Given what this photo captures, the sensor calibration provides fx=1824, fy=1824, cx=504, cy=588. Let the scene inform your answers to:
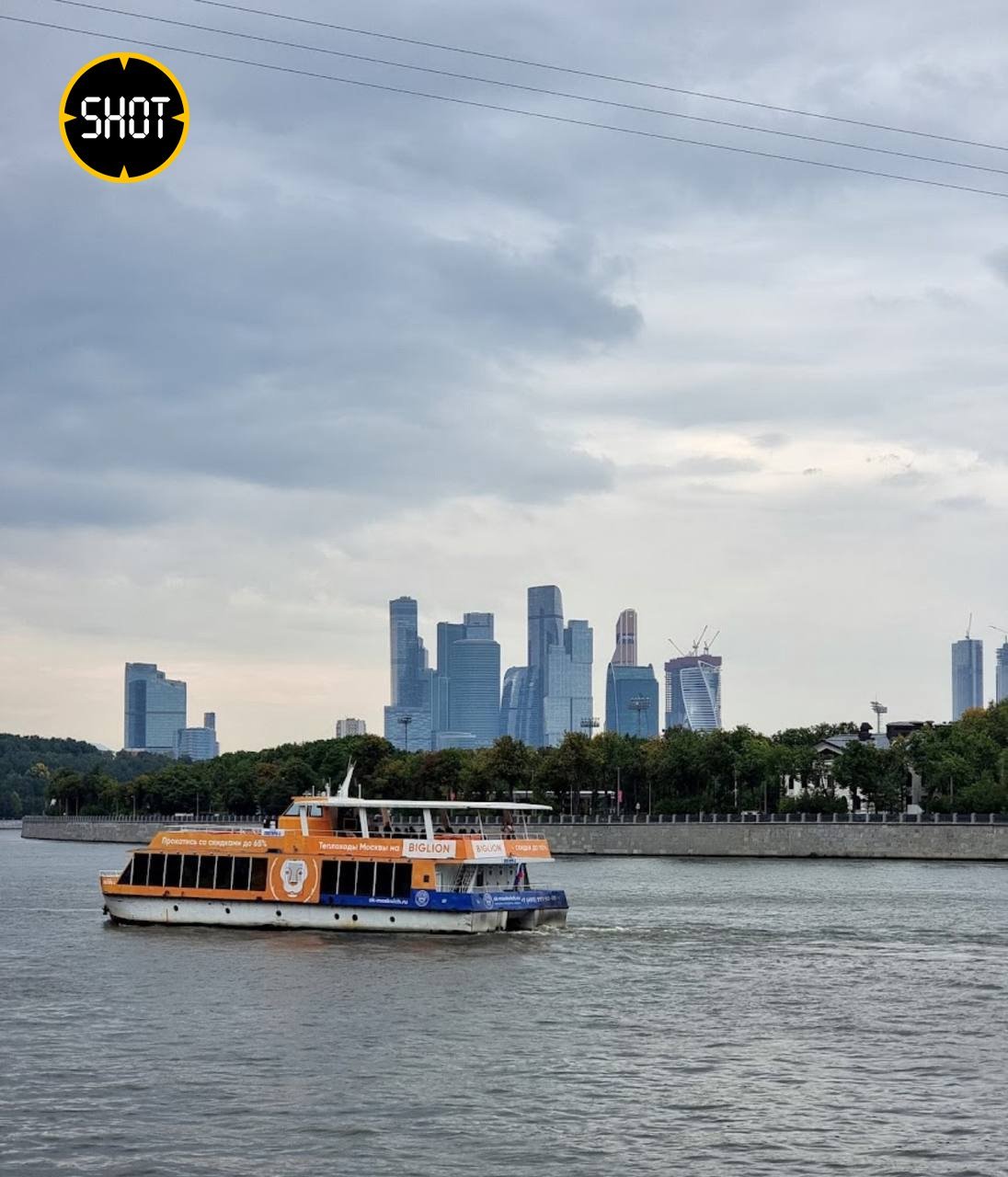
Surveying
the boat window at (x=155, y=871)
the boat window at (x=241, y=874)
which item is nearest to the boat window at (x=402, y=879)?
the boat window at (x=241, y=874)

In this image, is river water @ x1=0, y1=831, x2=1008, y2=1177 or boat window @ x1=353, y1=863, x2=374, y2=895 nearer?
river water @ x1=0, y1=831, x2=1008, y2=1177

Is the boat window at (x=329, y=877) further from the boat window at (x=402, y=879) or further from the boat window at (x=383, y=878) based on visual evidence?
the boat window at (x=402, y=879)

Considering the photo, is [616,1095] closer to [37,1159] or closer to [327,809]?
[37,1159]

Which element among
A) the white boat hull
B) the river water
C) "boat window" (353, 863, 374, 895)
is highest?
"boat window" (353, 863, 374, 895)

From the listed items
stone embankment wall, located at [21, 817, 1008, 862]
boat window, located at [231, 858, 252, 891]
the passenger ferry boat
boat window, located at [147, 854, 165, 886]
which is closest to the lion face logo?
the passenger ferry boat

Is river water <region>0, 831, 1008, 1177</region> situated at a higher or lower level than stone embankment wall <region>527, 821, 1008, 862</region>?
lower

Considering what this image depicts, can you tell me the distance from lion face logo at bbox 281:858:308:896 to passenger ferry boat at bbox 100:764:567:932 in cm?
4

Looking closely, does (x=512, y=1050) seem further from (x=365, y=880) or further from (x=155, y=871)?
(x=155, y=871)

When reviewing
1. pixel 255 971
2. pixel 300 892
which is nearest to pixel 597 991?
pixel 255 971

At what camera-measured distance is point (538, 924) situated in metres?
82.4

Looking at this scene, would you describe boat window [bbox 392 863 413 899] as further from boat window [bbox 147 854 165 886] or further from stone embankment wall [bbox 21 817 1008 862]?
stone embankment wall [bbox 21 817 1008 862]

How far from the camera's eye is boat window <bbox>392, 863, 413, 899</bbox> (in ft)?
265

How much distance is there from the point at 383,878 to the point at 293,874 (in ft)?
14.2

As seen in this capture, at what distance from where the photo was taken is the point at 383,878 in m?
81.0
